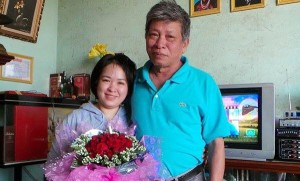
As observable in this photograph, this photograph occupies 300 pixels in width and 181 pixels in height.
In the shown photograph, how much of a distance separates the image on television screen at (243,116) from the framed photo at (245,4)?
724mm

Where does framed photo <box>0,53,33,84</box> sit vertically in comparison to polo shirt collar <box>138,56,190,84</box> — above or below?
above

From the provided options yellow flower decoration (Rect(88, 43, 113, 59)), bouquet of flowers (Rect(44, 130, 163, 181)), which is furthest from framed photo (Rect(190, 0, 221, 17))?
bouquet of flowers (Rect(44, 130, 163, 181))

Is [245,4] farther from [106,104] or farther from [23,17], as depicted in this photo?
[23,17]

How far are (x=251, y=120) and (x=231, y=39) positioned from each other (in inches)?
28.2

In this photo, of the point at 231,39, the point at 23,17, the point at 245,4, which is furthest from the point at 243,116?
the point at 23,17

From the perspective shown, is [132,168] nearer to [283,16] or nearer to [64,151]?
[64,151]

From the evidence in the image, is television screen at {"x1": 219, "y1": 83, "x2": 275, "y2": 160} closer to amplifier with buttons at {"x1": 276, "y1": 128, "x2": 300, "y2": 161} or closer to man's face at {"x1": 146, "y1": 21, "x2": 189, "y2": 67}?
amplifier with buttons at {"x1": 276, "y1": 128, "x2": 300, "y2": 161}

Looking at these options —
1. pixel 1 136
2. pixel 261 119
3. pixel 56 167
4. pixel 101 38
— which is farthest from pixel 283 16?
pixel 1 136

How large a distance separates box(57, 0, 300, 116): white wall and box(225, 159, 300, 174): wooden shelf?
481 millimetres

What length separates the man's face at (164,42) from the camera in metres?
1.26

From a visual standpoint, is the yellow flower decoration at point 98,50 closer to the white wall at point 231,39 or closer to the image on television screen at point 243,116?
the white wall at point 231,39

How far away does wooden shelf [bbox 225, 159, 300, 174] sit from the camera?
6.43ft

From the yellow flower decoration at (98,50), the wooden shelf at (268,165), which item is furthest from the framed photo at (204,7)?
the wooden shelf at (268,165)

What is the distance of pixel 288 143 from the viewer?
6.82 feet
